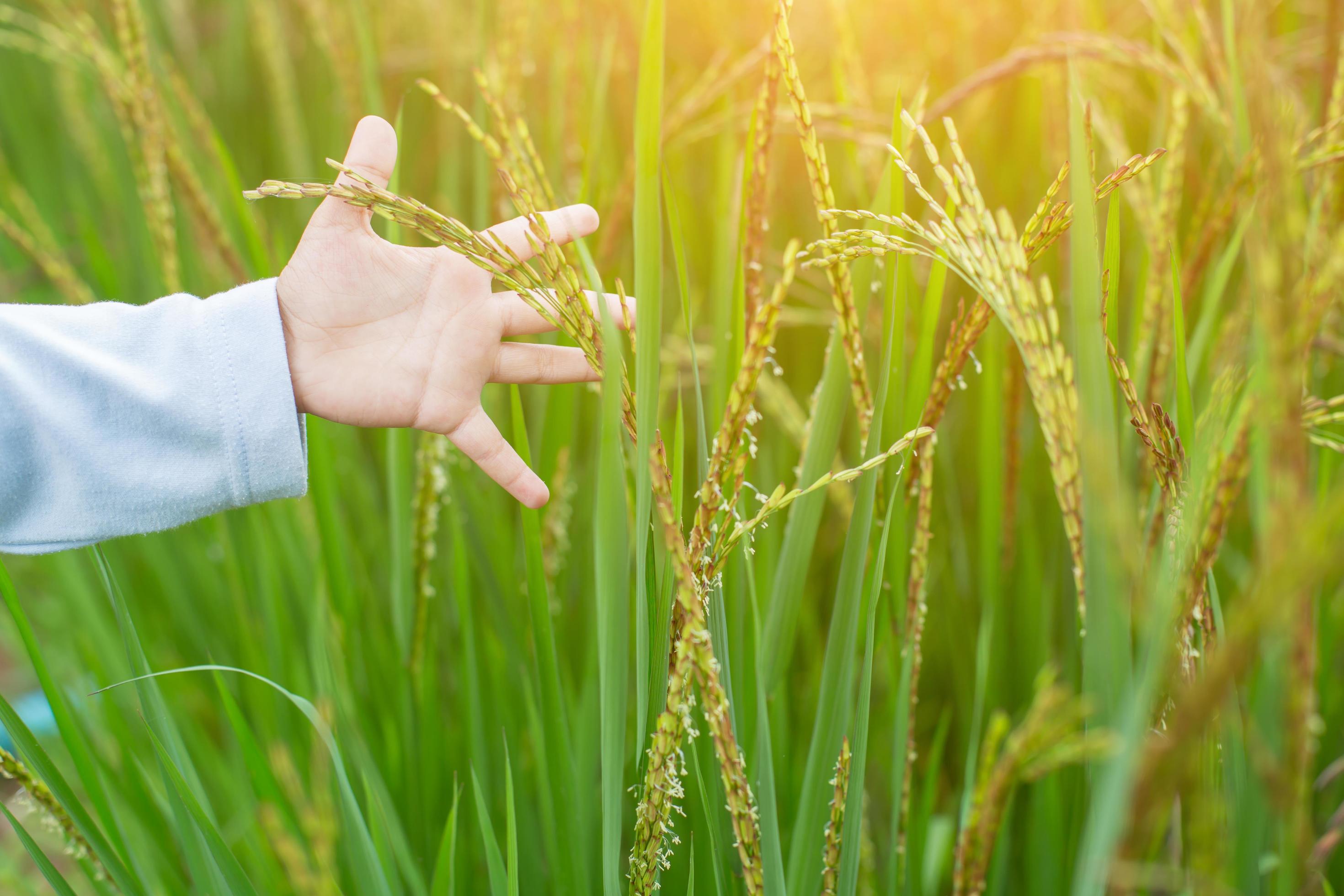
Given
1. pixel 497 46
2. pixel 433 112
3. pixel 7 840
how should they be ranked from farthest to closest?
pixel 433 112, pixel 7 840, pixel 497 46

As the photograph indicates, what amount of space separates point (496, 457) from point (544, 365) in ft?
0.28

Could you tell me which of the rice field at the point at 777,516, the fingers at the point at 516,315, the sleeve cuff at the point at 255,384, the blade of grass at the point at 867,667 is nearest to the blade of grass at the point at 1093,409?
the rice field at the point at 777,516

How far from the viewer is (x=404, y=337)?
67cm

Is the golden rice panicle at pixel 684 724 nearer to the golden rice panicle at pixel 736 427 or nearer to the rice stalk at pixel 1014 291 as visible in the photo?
the golden rice panicle at pixel 736 427

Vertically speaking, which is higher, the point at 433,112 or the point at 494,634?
the point at 433,112

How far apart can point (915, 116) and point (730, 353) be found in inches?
10.0

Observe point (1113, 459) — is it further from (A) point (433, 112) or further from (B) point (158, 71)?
(B) point (158, 71)

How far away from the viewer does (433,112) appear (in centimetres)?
159

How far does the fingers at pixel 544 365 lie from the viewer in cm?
63

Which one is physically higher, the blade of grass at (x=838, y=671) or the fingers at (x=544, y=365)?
the fingers at (x=544, y=365)

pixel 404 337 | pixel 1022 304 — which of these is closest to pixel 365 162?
pixel 404 337

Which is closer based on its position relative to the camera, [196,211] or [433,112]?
[196,211]

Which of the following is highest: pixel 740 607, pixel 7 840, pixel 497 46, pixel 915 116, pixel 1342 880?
pixel 497 46

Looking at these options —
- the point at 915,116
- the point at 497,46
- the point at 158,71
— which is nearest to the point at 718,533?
the point at 915,116
